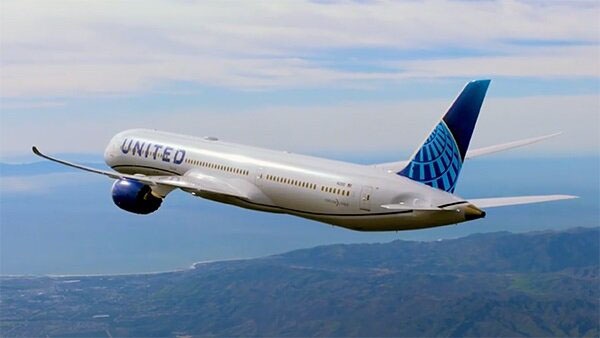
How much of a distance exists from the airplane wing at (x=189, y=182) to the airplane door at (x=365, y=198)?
23.4 feet

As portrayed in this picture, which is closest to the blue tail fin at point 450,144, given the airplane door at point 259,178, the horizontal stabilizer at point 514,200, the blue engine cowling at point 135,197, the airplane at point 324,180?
the airplane at point 324,180

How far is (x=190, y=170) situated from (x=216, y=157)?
6.25 feet

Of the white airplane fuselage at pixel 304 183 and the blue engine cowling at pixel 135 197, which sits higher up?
the white airplane fuselage at pixel 304 183

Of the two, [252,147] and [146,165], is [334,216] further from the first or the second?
[146,165]

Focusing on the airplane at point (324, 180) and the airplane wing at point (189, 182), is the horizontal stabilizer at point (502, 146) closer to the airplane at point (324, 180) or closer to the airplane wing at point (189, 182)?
the airplane at point (324, 180)

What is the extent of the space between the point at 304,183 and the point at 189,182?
25.7ft

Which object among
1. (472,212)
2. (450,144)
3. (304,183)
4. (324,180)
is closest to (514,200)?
(472,212)

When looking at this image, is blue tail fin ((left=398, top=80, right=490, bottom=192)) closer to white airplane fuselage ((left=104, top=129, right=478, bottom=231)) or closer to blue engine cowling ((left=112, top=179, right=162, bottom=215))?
white airplane fuselage ((left=104, top=129, right=478, bottom=231))

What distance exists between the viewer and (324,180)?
39.8 metres

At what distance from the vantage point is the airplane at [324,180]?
36156mm

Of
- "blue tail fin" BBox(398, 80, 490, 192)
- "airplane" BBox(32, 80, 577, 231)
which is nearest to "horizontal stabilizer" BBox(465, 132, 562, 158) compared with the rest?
"airplane" BBox(32, 80, 577, 231)

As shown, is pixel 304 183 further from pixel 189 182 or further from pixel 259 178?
pixel 189 182

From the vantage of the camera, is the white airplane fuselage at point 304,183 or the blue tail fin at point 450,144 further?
the white airplane fuselage at point 304,183

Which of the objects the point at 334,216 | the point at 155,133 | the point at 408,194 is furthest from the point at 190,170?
the point at 408,194
